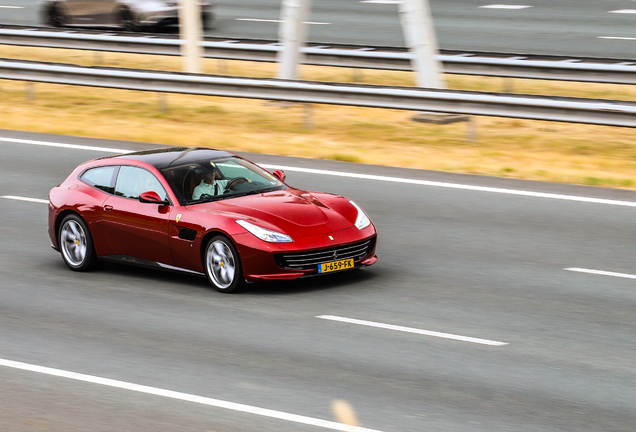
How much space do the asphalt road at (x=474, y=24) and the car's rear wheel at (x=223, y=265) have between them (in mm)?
16095

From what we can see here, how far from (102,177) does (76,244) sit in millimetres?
807

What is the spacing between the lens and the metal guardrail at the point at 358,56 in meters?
19.4

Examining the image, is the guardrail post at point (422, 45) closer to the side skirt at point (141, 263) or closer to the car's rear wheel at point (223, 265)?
the side skirt at point (141, 263)

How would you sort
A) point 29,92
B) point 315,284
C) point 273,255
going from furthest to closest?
point 29,92 → point 315,284 → point 273,255

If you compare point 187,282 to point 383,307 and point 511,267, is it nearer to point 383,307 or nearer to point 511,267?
point 383,307

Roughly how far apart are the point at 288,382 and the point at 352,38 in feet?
65.4

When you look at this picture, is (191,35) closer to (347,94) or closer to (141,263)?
(347,94)

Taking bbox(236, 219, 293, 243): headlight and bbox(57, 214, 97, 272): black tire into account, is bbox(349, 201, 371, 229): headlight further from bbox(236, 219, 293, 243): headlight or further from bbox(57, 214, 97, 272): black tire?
bbox(57, 214, 97, 272): black tire

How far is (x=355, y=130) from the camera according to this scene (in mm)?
18828

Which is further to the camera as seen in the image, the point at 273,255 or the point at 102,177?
the point at 102,177

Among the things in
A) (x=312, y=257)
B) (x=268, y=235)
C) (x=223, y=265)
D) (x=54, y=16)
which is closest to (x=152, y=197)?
(x=223, y=265)

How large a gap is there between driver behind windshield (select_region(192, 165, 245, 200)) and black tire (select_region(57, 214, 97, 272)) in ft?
4.93

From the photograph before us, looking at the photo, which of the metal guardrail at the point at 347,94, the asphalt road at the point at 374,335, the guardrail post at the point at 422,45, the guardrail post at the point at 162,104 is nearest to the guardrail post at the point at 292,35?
the metal guardrail at the point at 347,94

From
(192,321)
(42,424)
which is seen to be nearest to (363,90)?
(192,321)
